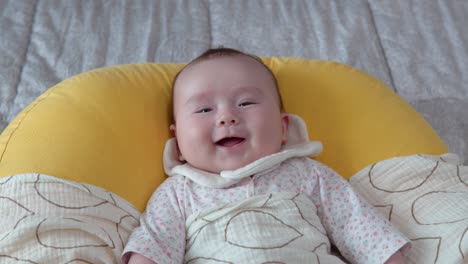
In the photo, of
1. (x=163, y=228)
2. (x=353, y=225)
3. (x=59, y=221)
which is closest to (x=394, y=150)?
(x=353, y=225)

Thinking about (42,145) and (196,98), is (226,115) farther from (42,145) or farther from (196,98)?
(42,145)

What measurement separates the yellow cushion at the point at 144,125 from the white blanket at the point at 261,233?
20cm

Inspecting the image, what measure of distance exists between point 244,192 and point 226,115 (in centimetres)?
17

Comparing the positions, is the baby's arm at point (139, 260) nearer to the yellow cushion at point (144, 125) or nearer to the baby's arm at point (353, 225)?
the yellow cushion at point (144, 125)

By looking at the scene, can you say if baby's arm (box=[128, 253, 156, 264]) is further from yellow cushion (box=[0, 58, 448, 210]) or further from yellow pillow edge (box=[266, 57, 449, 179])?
yellow pillow edge (box=[266, 57, 449, 179])

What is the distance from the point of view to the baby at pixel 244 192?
1.11m

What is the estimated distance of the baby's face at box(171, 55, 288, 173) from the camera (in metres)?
1.24

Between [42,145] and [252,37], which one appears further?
[252,37]

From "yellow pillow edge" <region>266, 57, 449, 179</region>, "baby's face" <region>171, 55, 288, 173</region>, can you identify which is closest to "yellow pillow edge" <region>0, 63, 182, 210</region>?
"baby's face" <region>171, 55, 288, 173</region>

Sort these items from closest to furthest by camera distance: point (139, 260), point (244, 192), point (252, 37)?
point (139, 260) → point (244, 192) → point (252, 37)

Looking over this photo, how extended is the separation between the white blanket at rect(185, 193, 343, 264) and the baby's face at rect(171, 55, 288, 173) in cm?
12

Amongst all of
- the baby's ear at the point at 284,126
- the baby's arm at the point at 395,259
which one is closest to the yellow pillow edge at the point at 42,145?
the baby's ear at the point at 284,126

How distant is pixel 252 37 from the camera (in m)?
2.05

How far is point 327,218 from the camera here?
1.21m
